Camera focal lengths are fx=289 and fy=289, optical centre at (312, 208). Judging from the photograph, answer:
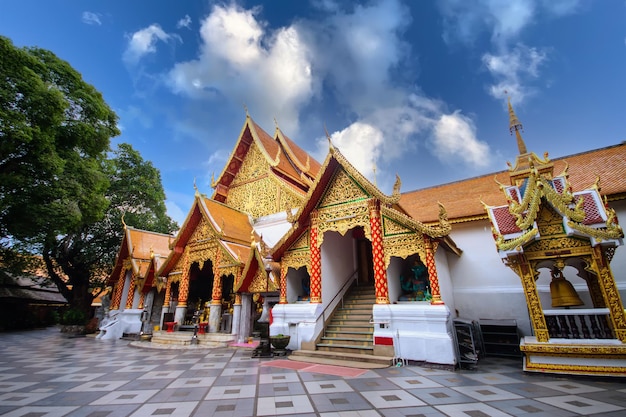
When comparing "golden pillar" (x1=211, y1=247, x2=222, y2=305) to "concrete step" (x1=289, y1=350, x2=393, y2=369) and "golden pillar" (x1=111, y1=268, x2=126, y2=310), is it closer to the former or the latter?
"concrete step" (x1=289, y1=350, x2=393, y2=369)

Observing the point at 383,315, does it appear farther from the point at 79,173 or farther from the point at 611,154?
the point at 79,173

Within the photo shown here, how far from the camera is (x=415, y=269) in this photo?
782 cm

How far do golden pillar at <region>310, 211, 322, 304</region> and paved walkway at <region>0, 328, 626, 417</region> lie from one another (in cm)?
195

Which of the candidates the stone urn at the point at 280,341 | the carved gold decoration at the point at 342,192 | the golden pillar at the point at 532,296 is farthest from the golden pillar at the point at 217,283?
the golden pillar at the point at 532,296

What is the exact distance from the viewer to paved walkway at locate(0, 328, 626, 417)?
3.31 meters

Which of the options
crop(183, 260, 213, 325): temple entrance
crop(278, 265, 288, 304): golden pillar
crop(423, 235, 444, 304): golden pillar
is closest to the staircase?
crop(278, 265, 288, 304): golden pillar

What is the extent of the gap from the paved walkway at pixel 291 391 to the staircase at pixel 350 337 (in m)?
0.69

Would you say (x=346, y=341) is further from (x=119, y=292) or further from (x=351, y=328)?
(x=119, y=292)

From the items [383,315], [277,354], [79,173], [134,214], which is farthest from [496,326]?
[134,214]

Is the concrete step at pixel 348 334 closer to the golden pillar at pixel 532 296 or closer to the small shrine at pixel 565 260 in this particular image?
the small shrine at pixel 565 260

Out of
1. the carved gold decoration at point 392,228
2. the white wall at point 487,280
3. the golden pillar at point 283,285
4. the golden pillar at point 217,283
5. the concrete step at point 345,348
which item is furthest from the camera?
the golden pillar at point 217,283

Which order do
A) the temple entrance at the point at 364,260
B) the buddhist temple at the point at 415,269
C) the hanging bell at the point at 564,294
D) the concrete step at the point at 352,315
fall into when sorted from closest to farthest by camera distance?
the buddhist temple at the point at 415,269, the hanging bell at the point at 564,294, the concrete step at the point at 352,315, the temple entrance at the point at 364,260

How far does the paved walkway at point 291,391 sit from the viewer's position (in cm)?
331

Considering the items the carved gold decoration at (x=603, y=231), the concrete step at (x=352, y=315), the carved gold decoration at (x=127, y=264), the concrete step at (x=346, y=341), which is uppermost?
the carved gold decoration at (x=127, y=264)
